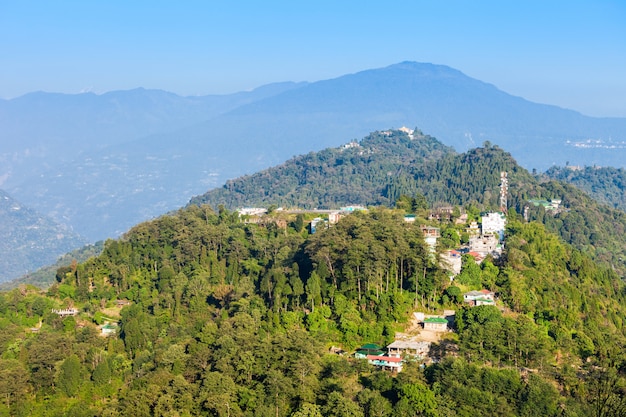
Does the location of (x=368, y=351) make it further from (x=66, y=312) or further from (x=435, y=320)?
(x=66, y=312)

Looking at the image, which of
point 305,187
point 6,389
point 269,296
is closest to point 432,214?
point 269,296

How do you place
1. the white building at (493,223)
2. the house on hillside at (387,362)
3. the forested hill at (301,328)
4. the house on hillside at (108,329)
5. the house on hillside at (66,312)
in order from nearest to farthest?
the forested hill at (301,328) → the house on hillside at (387,362) → the house on hillside at (108,329) → the house on hillside at (66,312) → the white building at (493,223)

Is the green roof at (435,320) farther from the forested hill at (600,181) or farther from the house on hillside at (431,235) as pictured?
the forested hill at (600,181)

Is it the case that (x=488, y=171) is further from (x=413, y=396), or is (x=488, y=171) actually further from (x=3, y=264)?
(x=3, y=264)

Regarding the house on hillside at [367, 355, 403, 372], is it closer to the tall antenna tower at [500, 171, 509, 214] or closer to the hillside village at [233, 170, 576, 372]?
the hillside village at [233, 170, 576, 372]

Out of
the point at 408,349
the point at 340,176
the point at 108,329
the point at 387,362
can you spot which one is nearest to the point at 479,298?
the point at 408,349

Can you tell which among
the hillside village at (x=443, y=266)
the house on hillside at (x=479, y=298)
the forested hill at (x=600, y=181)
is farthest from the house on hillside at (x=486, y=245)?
the forested hill at (x=600, y=181)

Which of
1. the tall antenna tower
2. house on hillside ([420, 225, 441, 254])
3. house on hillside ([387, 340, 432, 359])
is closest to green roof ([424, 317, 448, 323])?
house on hillside ([387, 340, 432, 359])
